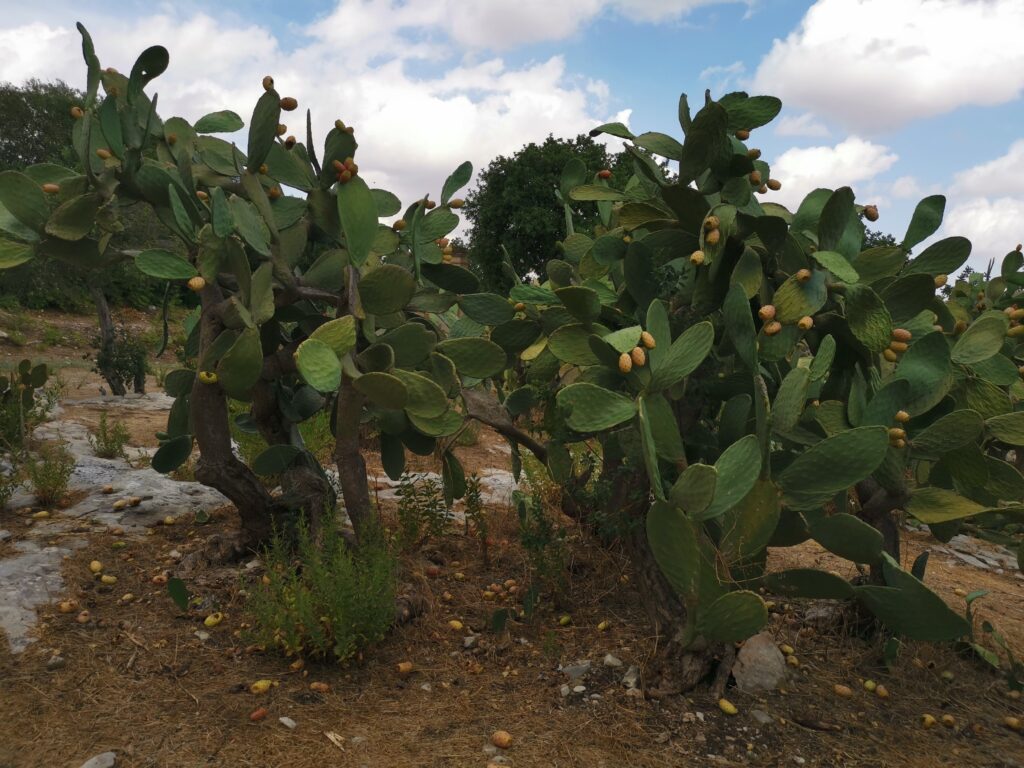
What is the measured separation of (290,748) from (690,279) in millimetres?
1859

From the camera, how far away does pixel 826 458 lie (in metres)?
1.97

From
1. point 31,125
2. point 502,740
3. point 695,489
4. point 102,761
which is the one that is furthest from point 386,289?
point 31,125

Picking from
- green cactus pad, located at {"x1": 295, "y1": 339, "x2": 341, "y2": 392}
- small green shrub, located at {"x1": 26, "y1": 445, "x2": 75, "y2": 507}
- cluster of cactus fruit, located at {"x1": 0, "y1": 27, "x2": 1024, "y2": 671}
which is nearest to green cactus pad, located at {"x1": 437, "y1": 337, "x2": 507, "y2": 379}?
cluster of cactus fruit, located at {"x1": 0, "y1": 27, "x2": 1024, "y2": 671}

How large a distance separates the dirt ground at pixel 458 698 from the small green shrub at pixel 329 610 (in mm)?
104

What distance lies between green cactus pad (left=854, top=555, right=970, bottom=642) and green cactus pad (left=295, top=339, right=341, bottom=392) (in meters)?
1.60

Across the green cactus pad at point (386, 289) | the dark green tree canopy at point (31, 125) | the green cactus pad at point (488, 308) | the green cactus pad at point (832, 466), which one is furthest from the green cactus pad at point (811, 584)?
the dark green tree canopy at point (31, 125)

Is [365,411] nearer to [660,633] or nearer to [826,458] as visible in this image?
[660,633]

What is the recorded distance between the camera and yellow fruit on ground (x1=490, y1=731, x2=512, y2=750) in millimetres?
2020

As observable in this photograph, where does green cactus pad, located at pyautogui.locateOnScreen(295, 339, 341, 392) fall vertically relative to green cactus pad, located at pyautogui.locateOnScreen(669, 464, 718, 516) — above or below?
above

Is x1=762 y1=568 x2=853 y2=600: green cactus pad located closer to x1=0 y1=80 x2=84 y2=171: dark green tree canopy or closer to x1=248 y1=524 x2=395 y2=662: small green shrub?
x1=248 y1=524 x2=395 y2=662: small green shrub

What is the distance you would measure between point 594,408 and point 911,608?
3.48 ft

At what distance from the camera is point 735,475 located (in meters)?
1.89

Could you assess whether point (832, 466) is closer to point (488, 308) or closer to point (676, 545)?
point (676, 545)

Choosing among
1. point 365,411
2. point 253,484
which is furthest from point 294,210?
point 253,484
